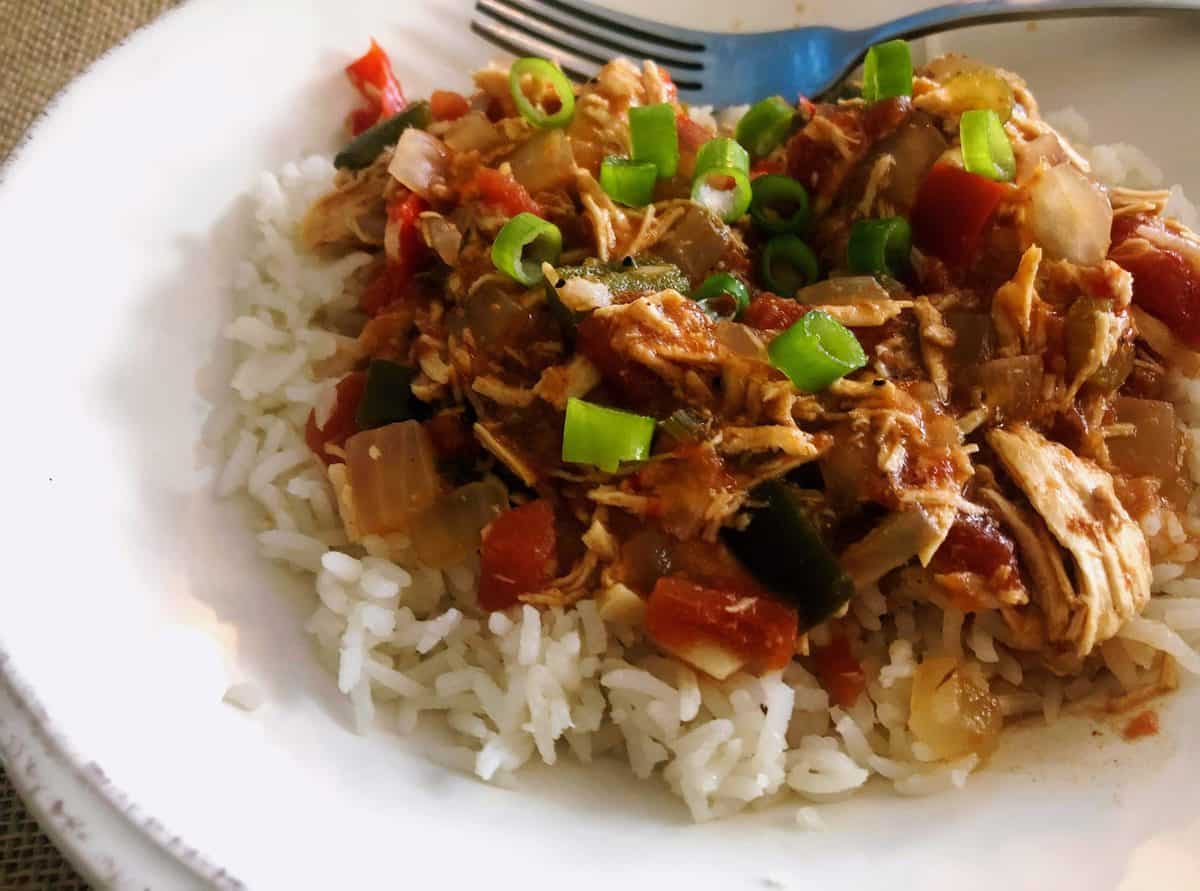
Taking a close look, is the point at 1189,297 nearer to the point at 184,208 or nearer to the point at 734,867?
the point at 734,867

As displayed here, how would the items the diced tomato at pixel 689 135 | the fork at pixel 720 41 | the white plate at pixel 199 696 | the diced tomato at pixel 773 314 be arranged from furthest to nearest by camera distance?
the fork at pixel 720 41, the diced tomato at pixel 689 135, the diced tomato at pixel 773 314, the white plate at pixel 199 696

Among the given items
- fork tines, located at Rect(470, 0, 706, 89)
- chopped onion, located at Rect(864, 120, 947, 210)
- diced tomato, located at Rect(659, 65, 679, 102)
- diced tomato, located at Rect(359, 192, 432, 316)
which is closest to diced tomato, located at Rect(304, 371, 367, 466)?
diced tomato, located at Rect(359, 192, 432, 316)

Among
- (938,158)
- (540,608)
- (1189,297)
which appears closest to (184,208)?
(540,608)

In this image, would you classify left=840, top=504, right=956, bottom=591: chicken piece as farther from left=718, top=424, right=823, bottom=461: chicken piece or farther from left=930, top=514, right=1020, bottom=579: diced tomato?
left=718, top=424, right=823, bottom=461: chicken piece

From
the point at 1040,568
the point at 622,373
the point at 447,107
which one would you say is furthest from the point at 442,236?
the point at 1040,568

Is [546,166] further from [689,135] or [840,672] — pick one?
[840,672]

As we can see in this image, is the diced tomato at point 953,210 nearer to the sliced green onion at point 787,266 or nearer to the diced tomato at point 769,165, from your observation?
the sliced green onion at point 787,266

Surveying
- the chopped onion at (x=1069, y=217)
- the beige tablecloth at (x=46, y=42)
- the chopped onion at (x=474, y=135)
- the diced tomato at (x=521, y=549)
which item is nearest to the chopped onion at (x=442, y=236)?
the chopped onion at (x=474, y=135)
